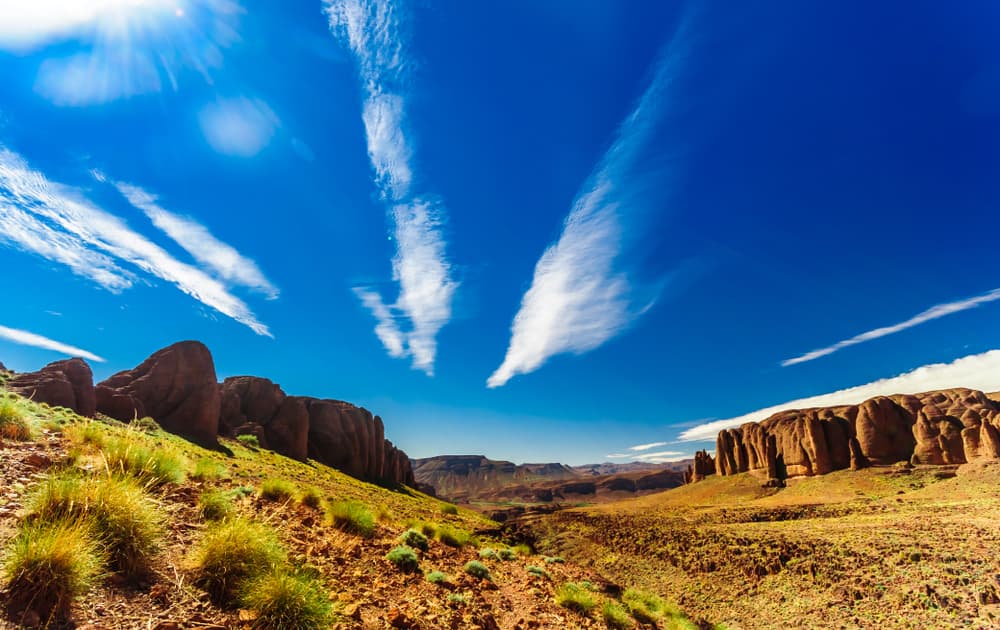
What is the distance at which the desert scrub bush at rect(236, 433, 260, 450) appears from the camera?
1944 inches

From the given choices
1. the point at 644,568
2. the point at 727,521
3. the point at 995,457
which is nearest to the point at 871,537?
the point at 644,568

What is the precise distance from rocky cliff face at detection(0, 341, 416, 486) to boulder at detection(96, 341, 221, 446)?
0.07 m

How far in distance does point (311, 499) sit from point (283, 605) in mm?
6630

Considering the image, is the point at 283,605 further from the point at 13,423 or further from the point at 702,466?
the point at 702,466

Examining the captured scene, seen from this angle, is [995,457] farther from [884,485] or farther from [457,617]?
[457,617]

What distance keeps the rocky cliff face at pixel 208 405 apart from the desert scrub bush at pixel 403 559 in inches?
543

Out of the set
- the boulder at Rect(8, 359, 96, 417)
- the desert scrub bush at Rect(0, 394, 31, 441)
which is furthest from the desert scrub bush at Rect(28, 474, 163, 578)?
the boulder at Rect(8, 359, 96, 417)

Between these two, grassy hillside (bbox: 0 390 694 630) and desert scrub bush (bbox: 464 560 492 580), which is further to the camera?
desert scrub bush (bbox: 464 560 492 580)

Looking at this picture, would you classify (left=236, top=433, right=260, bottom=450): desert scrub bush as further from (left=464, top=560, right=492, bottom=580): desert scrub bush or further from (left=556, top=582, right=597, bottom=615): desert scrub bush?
(left=556, top=582, right=597, bottom=615): desert scrub bush

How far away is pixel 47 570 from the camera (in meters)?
3.42

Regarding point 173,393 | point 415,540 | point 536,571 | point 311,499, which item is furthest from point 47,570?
point 173,393

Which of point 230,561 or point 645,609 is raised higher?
point 230,561

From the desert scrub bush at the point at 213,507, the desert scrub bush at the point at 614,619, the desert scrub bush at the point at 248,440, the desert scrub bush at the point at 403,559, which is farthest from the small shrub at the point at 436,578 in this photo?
the desert scrub bush at the point at 248,440

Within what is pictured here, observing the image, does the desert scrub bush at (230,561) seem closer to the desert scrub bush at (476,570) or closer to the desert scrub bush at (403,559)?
the desert scrub bush at (403,559)
